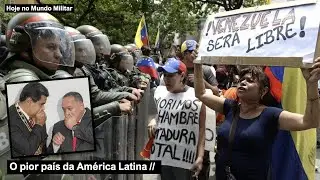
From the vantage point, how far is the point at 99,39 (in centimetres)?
618

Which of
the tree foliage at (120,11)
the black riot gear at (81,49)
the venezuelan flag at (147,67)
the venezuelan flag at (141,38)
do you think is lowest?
the venezuelan flag at (147,67)

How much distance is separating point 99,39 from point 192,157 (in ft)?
8.88

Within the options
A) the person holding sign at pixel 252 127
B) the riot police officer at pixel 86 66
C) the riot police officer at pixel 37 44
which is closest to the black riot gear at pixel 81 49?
the riot police officer at pixel 86 66

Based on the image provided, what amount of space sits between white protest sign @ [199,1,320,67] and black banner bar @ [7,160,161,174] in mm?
929

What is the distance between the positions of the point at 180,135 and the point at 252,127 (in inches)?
42.3

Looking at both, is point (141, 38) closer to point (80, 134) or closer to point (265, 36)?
point (265, 36)

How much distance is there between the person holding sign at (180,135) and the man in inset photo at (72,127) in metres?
1.77

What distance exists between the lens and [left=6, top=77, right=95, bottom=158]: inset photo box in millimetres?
2154

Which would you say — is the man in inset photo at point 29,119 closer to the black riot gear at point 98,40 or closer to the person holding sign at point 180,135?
the person holding sign at point 180,135

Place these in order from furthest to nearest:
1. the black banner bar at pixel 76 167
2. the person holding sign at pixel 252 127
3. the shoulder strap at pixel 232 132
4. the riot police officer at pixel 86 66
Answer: the riot police officer at pixel 86 66
the shoulder strap at pixel 232 132
the person holding sign at pixel 252 127
the black banner bar at pixel 76 167

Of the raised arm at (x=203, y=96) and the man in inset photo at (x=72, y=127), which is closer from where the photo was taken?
the man in inset photo at (x=72, y=127)

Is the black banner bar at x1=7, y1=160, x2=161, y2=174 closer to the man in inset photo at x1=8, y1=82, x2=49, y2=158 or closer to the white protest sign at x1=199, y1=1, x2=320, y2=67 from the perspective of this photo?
the man in inset photo at x1=8, y1=82, x2=49, y2=158

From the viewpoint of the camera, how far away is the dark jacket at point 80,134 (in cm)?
226

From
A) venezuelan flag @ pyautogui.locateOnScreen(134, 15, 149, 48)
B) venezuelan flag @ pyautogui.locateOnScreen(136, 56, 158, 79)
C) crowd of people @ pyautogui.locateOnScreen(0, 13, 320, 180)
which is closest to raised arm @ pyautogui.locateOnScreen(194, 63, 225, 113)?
crowd of people @ pyautogui.locateOnScreen(0, 13, 320, 180)
